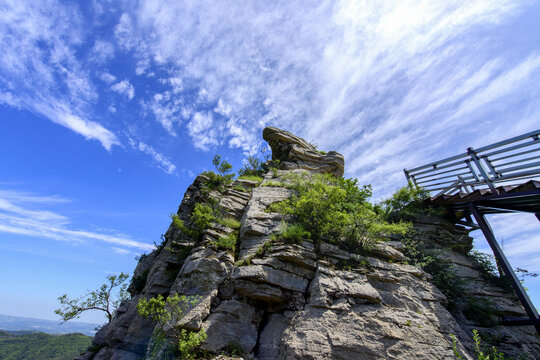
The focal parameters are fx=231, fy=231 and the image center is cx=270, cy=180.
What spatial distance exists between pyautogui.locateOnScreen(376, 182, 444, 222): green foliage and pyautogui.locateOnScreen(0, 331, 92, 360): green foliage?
121m

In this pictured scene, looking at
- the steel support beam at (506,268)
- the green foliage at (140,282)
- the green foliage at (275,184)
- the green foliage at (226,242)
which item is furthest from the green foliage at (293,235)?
the green foliage at (140,282)

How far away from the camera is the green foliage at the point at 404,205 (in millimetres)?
15453

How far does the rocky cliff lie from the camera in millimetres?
7750

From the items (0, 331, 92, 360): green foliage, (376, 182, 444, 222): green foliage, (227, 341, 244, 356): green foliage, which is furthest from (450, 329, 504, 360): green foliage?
(0, 331, 92, 360): green foliage

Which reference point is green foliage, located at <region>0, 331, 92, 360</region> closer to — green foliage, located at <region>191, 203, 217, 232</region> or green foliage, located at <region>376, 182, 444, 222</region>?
green foliage, located at <region>191, 203, 217, 232</region>

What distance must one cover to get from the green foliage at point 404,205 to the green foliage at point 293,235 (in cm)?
727

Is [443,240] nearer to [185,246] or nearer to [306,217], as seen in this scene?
[306,217]

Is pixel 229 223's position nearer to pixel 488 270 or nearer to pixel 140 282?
pixel 140 282

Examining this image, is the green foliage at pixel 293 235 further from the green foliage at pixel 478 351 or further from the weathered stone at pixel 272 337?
the green foliage at pixel 478 351

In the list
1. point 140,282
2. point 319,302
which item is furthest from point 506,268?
point 140,282

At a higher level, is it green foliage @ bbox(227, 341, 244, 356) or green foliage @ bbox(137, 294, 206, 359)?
green foliage @ bbox(137, 294, 206, 359)

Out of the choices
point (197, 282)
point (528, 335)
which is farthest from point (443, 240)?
point (197, 282)

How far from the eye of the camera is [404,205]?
15.9 meters

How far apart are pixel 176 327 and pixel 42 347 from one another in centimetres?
15230
